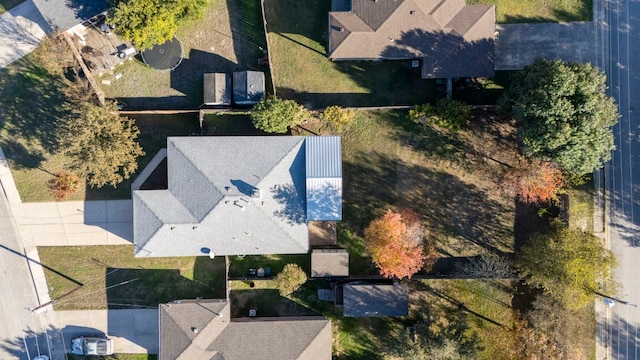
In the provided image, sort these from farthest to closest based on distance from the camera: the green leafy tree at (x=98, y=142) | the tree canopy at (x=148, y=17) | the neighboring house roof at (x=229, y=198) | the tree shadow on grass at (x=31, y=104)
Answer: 1. the tree shadow on grass at (x=31, y=104)
2. the neighboring house roof at (x=229, y=198)
3. the green leafy tree at (x=98, y=142)
4. the tree canopy at (x=148, y=17)

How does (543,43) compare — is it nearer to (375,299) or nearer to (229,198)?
(375,299)

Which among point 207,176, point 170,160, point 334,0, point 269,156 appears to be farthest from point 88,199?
point 334,0

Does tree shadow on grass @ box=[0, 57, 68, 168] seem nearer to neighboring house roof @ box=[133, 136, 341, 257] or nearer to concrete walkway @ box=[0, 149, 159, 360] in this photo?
concrete walkway @ box=[0, 149, 159, 360]

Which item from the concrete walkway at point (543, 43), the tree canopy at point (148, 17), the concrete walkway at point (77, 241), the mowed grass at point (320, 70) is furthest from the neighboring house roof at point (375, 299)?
the tree canopy at point (148, 17)

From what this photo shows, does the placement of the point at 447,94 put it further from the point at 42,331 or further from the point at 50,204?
the point at 42,331

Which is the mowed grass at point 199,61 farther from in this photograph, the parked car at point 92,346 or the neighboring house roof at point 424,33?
the parked car at point 92,346

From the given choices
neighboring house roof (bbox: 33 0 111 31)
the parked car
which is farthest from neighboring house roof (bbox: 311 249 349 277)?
neighboring house roof (bbox: 33 0 111 31)

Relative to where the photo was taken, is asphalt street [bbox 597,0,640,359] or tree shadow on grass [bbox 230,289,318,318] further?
tree shadow on grass [bbox 230,289,318,318]
